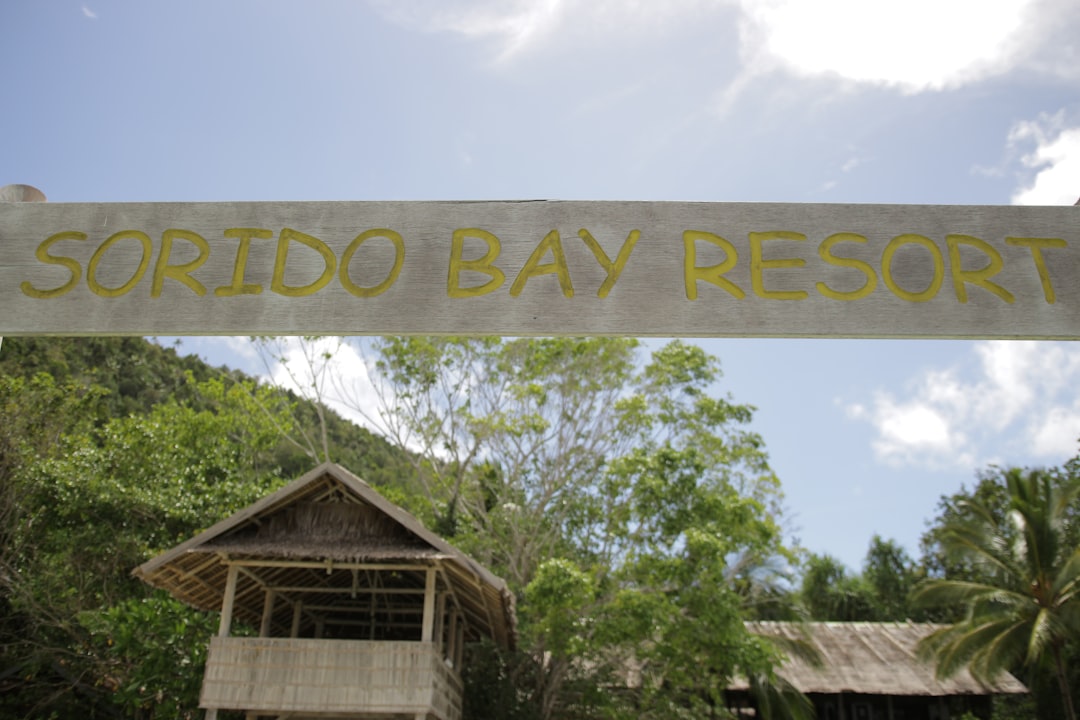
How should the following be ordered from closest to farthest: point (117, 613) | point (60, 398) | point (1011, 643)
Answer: point (117, 613)
point (60, 398)
point (1011, 643)

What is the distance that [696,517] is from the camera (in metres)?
12.8

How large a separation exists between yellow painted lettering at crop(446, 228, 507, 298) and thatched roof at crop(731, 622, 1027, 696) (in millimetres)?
17170

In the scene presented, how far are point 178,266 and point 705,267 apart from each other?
1.06m

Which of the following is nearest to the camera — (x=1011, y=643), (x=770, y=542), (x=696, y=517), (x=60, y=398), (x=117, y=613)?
(x=117, y=613)

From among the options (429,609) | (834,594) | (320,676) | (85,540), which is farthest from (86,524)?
(834,594)

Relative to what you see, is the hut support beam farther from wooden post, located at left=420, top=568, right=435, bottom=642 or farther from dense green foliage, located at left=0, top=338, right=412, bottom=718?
dense green foliage, located at left=0, top=338, right=412, bottom=718

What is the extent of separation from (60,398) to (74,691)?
4773 mm

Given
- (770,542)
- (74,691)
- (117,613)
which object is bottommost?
(74,691)

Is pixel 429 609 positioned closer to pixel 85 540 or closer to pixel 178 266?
pixel 85 540

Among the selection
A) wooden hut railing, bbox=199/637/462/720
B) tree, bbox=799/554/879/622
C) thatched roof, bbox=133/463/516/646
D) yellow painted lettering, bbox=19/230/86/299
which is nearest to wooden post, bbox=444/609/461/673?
thatched roof, bbox=133/463/516/646

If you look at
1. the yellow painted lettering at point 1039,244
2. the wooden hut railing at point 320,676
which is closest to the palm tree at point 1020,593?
the wooden hut railing at point 320,676

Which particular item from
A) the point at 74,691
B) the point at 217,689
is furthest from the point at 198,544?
the point at 74,691

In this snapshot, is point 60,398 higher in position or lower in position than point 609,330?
higher

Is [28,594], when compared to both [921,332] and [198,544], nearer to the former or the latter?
[198,544]
